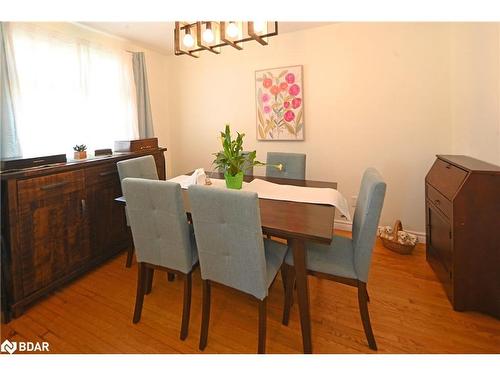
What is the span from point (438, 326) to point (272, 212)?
1.27m

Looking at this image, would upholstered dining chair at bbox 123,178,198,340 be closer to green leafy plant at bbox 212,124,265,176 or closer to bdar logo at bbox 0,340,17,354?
green leafy plant at bbox 212,124,265,176

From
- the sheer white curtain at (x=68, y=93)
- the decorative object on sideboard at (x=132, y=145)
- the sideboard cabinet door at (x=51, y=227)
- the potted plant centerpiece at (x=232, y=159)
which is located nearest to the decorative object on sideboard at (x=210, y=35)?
the potted plant centerpiece at (x=232, y=159)

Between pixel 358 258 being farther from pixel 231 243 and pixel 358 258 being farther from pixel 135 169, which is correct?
pixel 135 169

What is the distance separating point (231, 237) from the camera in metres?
1.24

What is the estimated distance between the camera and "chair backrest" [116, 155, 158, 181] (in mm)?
2121

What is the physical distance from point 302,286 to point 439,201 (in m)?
1.36

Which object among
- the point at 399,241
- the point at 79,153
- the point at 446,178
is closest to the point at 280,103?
the point at 446,178

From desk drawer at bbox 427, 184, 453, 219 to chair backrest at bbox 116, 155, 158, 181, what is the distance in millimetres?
2446

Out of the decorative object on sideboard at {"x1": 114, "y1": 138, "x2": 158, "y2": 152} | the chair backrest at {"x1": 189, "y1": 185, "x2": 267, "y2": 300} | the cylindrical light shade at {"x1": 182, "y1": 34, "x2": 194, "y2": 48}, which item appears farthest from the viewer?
the decorative object on sideboard at {"x1": 114, "y1": 138, "x2": 158, "y2": 152}

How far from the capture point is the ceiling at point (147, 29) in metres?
2.66

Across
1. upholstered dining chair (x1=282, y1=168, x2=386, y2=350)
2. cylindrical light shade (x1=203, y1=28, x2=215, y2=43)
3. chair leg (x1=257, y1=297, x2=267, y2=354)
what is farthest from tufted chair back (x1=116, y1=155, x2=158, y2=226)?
upholstered dining chair (x1=282, y1=168, x2=386, y2=350)

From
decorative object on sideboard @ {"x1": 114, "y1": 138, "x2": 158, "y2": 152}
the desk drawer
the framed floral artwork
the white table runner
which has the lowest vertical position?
the desk drawer

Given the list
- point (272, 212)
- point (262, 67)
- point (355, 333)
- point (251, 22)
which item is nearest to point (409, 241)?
point (355, 333)

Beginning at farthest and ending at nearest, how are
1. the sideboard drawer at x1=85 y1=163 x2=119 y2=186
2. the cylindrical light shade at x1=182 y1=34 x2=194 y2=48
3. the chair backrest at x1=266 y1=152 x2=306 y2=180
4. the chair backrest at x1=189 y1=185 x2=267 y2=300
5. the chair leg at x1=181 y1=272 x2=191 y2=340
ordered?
the chair backrest at x1=266 y1=152 x2=306 y2=180 < the sideboard drawer at x1=85 y1=163 x2=119 y2=186 < the cylindrical light shade at x1=182 y1=34 x2=194 y2=48 < the chair leg at x1=181 y1=272 x2=191 y2=340 < the chair backrest at x1=189 y1=185 x2=267 y2=300
